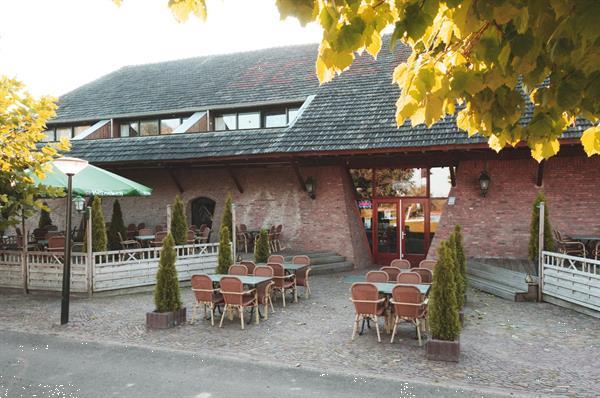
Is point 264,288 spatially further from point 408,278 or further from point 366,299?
point 408,278

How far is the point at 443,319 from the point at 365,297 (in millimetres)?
1479

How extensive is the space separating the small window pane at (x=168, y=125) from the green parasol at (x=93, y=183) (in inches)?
315

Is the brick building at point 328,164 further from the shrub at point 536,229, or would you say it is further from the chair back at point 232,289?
the chair back at point 232,289

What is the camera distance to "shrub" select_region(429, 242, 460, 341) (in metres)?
6.95

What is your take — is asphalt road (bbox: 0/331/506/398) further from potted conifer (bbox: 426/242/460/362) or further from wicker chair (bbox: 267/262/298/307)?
wicker chair (bbox: 267/262/298/307)

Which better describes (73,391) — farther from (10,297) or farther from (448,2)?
(10,297)

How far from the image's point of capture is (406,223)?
16719mm

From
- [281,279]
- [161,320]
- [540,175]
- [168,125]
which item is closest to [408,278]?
[281,279]

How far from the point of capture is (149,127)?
20594 millimetres

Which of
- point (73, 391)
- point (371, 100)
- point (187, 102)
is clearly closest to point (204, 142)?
point (187, 102)

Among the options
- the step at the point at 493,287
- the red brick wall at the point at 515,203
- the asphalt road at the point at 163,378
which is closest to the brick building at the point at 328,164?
the red brick wall at the point at 515,203

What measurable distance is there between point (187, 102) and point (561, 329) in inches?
647

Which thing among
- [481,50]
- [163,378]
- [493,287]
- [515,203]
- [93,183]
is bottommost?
[163,378]

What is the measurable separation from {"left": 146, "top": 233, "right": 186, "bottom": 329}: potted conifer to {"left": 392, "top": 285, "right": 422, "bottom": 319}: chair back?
4.05 meters
